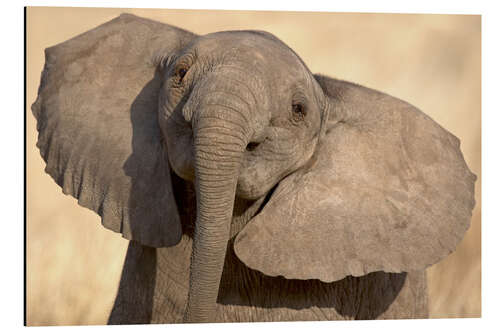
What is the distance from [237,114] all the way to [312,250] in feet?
2.20

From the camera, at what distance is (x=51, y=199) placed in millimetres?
5441

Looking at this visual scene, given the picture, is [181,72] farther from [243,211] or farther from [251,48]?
[243,211]

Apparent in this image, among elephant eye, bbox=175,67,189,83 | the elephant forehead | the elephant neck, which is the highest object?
the elephant forehead

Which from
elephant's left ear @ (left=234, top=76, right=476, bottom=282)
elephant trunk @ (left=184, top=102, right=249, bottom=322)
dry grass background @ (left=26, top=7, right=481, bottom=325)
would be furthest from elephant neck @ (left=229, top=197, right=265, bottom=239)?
dry grass background @ (left=26, top=7, right=481, bottom=325)

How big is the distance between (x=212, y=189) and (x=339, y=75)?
112 inches

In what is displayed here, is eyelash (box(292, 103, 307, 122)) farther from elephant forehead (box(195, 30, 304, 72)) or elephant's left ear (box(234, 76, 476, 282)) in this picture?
elephant's left ear (box(234, 76, 476, 282))

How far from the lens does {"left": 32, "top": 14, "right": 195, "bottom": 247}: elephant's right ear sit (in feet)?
11.0

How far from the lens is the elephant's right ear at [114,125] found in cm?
335

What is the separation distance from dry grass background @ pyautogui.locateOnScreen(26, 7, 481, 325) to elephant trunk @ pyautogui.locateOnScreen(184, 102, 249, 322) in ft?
5.18

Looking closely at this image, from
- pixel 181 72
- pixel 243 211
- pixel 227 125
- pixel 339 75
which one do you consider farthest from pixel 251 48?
pixel 339 75

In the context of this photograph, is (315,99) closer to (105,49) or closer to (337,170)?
(337,170)

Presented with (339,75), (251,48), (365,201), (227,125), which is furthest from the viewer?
(339,75)

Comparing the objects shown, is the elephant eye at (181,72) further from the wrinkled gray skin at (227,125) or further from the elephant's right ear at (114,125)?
the elephant's right ear at (114,125)

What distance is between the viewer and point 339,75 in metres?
5.60
